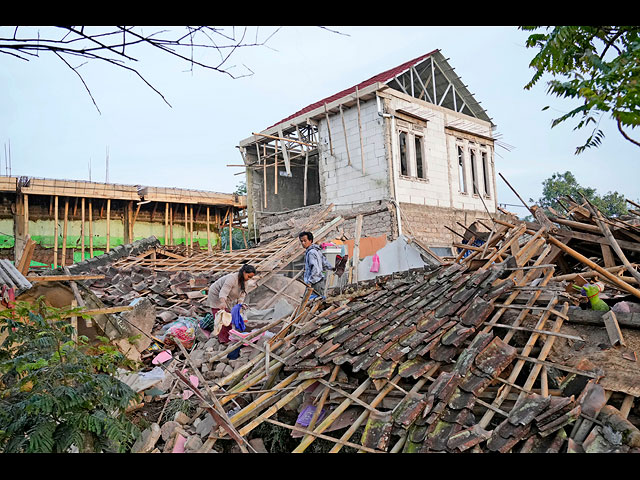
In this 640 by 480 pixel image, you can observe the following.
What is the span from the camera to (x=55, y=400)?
2.77 metres

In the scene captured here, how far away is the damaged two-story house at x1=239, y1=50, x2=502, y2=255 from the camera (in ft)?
47.3

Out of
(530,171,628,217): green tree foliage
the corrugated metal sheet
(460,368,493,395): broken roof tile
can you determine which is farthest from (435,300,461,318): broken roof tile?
(530,171,628,217): green tree foliage

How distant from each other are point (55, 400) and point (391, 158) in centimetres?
1263

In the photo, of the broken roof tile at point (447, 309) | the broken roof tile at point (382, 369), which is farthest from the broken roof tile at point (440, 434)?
the broken roof tile at point (447, 309)

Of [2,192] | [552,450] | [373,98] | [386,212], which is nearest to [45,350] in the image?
[552,450]

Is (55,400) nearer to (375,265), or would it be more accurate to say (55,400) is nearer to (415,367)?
(415,367)

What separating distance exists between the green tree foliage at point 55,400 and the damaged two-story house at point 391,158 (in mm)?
10985

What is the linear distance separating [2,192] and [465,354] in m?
Answer: 15.7

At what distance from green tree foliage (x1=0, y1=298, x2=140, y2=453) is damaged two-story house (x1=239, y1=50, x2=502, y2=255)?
36.0 ft

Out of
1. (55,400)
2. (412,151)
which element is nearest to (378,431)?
(55,400)

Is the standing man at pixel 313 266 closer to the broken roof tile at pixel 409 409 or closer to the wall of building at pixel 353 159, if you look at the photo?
the broken roof tile at pixel 409 409

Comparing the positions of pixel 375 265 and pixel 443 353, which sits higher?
pixel 375 265

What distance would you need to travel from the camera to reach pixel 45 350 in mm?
3195
